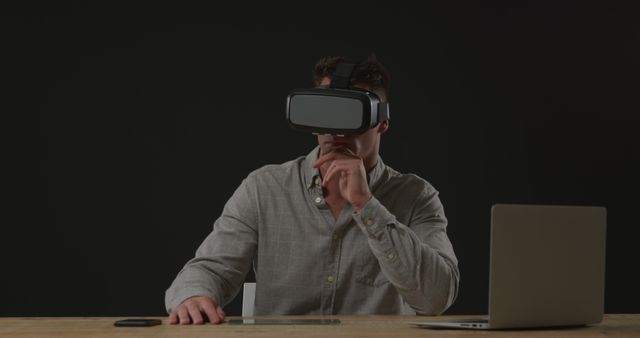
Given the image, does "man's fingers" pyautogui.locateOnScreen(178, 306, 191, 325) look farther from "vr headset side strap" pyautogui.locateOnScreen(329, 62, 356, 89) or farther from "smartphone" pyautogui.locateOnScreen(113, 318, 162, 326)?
"vr headset side strap" pyautogui.locateOnScreen(329, 62, 356, 89)

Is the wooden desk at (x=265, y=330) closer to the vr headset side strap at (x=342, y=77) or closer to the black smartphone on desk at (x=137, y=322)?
the black smartphone on desk at (x=137, y=322)

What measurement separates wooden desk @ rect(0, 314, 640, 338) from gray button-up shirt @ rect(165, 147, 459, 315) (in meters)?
0.40

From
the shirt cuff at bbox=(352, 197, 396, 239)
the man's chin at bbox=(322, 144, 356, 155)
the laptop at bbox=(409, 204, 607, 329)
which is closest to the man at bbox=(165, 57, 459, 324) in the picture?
the man's chin at bbox=(322, 144, 356, 155)

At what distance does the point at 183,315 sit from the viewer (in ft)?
6.75

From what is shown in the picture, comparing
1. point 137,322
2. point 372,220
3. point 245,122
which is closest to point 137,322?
point 137,322

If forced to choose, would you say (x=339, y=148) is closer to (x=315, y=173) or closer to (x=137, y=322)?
(x=315, y=173)

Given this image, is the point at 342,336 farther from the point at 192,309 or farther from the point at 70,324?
the point at 70,324

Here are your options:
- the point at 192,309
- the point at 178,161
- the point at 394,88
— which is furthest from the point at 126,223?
the point at 192,309

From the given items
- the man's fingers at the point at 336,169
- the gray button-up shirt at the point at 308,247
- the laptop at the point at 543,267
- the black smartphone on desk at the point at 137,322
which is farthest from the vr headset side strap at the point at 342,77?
the black smartphone on desk at the point at 137,322

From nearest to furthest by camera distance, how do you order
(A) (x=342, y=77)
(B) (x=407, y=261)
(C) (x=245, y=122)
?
(A) (x=342, y=77), (B) (x=407, y=261), (C) (x=245, y=122)

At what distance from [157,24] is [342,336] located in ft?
8.36

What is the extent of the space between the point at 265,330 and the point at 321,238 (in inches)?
26.9

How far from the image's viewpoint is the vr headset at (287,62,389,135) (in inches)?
81.2

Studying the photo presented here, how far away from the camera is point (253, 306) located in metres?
2.68
